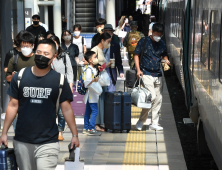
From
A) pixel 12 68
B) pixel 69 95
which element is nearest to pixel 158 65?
pixel 12 68

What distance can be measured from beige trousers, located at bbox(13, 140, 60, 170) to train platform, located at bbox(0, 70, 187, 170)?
6.13 feet

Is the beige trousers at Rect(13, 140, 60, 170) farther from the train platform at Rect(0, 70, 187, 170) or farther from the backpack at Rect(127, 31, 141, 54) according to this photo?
the backpack at Rect(127, 31, 141, 54)

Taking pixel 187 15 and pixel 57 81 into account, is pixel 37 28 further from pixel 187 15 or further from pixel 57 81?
pixel 57 81

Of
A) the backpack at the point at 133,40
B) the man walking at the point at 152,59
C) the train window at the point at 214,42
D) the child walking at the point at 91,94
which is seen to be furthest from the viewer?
the backpack at the point at 133,40

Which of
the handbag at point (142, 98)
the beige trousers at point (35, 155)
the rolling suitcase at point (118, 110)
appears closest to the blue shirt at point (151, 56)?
the handbag at point (142, 98)

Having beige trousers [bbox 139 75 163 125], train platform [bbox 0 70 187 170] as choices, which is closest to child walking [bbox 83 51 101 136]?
train platform [bbox 0 70 187 170]

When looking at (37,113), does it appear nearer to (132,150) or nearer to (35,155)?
(35,155)

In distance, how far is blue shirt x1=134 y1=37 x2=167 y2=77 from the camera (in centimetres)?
743

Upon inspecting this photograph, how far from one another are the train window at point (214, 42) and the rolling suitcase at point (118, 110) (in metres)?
2.28

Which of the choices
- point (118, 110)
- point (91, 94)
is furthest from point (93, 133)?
point (91, 94)

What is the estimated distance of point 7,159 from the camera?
368cm

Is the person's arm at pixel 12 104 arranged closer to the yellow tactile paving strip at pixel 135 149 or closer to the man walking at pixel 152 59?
the yellow tactile paving strip at pixel 135 149

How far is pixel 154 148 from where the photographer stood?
6738 millimetres

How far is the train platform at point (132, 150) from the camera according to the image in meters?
5.89
